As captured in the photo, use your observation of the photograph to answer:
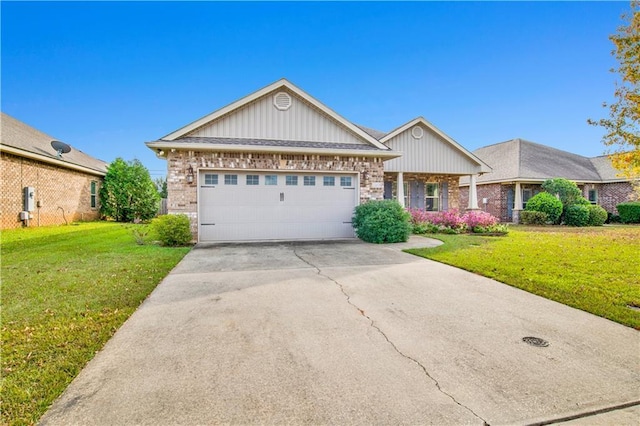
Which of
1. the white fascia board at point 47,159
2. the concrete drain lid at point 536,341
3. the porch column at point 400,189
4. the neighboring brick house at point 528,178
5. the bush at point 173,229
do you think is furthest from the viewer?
the neighboring brick house at point 528,178

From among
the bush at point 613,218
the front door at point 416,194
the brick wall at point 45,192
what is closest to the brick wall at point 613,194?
the bush at point 613,218

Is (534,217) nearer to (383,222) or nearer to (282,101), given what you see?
(383,222)

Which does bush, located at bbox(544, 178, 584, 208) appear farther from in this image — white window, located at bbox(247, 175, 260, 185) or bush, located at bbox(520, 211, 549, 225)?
white window, located at bbox(247, 175, 260, 185)

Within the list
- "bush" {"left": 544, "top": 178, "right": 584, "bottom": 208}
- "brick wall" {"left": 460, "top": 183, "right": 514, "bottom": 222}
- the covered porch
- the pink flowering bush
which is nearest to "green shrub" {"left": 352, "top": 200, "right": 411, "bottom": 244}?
the pink flowering bush

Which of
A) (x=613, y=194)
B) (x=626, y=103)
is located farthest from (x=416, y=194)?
(x=613, y=194)

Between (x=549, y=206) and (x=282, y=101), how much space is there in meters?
15.9

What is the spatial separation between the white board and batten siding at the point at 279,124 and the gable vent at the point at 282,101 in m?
0.05

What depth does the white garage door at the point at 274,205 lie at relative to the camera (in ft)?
35.0

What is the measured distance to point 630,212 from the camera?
19.8 meters

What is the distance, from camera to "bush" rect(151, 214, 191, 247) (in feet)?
32.0

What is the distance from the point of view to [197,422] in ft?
6.68

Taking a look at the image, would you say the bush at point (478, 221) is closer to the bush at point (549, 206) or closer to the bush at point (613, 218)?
the bush at point (549, 206)

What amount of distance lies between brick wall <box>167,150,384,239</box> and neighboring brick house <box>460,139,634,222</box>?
13.4 meters

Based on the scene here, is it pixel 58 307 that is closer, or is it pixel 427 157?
pixel 58 307
